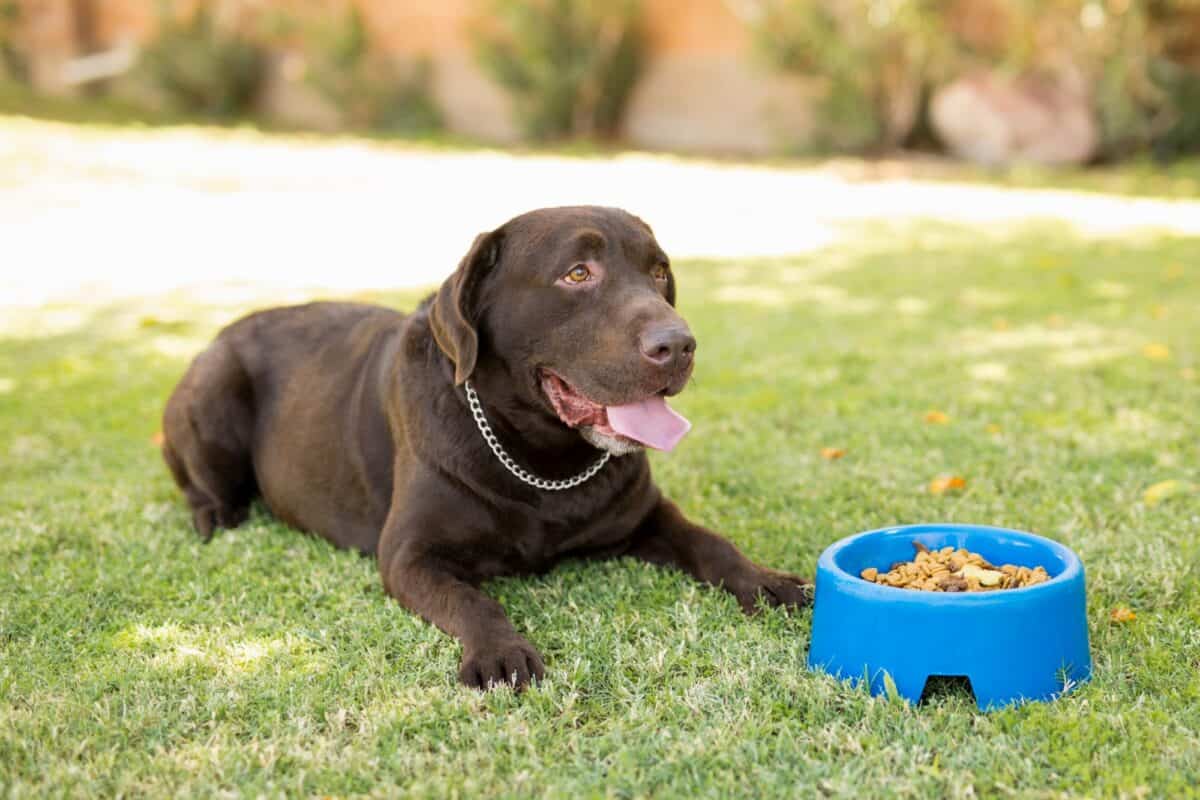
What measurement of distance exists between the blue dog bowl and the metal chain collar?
92cm

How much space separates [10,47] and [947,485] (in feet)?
81.9

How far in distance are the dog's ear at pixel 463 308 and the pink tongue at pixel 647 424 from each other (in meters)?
Result: 0.42

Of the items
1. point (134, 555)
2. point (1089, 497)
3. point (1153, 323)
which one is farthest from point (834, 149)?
point (134, 555)

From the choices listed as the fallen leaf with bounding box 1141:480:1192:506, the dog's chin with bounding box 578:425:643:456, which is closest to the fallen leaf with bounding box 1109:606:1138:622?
the fallen leaf with bounding box 1141:480:1192:506

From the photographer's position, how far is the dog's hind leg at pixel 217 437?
4398mm

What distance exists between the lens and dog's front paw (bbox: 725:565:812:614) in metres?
3.36

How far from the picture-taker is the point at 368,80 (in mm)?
22141

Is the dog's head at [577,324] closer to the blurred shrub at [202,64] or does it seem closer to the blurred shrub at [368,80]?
the blurred shrub at [368,80]

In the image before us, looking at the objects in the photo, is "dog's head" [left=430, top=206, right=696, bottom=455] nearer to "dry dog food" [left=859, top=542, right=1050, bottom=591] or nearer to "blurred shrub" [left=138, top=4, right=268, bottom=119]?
"dry dog food" [left=859, top=542, right=1050, bottom=591]

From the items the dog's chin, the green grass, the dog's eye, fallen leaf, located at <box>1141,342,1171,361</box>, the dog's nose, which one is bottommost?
the green grass

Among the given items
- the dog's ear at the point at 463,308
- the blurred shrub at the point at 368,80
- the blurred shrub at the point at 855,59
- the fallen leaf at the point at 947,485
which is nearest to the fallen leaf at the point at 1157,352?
the fallen leaf at the point at 947,485

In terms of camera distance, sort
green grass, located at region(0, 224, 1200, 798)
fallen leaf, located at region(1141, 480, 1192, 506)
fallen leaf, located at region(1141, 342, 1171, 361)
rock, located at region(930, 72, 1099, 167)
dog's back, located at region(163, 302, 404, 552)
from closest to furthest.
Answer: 1. green grass, located at region(0, 224, 1200, 798)
2. dog's back, located at region(163, 302, 404, 552)
3. fallen leaf, located at region(1141, 480, 1192, 506)
4. fallen leaf, located at region(1141, 342, 1171, 361)
5. rock, located at region(930, 72, 1099, 167)

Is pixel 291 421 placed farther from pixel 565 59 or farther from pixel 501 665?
pixel 565 59

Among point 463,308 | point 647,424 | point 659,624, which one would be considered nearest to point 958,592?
point 659,624
